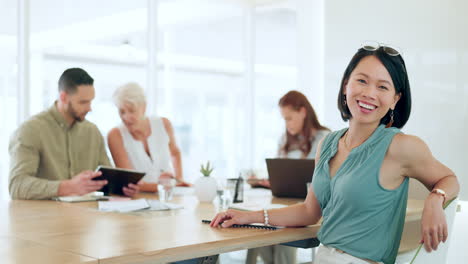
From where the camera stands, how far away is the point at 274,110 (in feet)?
30.8

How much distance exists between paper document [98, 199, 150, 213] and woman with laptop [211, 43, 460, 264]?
3.22ft

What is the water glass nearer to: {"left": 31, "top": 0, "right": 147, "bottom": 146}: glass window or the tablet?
the tablet

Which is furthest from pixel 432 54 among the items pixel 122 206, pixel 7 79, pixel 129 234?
pixel 129 234

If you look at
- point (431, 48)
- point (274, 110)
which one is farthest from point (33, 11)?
point (274, 110)

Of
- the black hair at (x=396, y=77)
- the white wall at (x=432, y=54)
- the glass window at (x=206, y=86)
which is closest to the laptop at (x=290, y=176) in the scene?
the black hair at (x=396, y=77)

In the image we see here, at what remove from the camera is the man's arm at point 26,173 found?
9.84 feet

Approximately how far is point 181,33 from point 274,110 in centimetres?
305

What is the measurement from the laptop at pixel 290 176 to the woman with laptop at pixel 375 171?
3.54 ft

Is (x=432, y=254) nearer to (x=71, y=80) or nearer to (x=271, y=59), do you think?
(x=71, y=80)

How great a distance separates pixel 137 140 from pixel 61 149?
0.75 m

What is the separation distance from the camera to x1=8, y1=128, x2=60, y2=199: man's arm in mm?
2998

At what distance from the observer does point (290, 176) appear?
3.13m

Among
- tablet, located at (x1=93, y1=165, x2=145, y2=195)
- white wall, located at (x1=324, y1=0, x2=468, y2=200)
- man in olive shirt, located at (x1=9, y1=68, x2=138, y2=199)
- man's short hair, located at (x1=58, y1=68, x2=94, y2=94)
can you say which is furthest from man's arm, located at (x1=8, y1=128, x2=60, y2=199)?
white wall, located at (x1=324, y1=0, x2=468, y2=200)

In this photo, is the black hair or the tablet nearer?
the black hair
